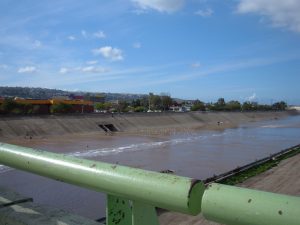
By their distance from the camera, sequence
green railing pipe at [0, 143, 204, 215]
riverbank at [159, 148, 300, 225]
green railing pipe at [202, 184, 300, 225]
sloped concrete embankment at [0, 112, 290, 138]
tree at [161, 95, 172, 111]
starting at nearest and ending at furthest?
1. green railing pipe at [202, 184, 300, 225]
2. green railing pipe at [0, 143, 204, 215]
3. riverbank at [159, 148, 300, 225]
4. sloped concrete embankment at [0, 112, 290, 138]
5. tree at [161, 95, 172, 111]

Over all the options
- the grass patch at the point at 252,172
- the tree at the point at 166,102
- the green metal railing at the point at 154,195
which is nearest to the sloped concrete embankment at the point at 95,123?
the grass patch at the point at 252,172

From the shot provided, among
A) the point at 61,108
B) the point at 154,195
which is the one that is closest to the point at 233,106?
the point at 61,108

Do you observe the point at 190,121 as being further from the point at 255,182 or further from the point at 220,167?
the point at 255,182

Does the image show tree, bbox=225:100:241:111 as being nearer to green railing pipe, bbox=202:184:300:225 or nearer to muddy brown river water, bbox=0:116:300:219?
muddy brown river water, bbox=0:116:300:219

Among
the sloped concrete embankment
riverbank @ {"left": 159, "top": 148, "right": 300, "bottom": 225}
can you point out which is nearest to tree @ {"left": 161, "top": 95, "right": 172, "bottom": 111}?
the sloped concrete embankment

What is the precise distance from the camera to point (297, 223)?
1329 mm

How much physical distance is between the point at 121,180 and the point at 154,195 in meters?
0.23

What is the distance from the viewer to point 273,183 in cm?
2183

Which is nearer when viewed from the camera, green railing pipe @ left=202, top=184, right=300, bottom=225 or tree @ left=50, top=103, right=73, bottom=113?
green railing pipe @ left=202, top=184, right=300, bottom=225

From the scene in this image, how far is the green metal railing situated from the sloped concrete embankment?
5066 centimetres

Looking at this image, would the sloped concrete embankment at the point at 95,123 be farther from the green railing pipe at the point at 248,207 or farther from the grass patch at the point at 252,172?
the green railing pipe at the point at 248,207

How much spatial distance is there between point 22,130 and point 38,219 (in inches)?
2085

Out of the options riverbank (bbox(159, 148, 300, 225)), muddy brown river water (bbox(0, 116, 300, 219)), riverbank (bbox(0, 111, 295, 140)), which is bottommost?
muddy brown river water (bbox(0, 116, 300, 219))

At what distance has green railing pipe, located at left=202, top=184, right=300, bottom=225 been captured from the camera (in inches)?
53.2
